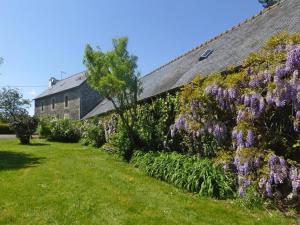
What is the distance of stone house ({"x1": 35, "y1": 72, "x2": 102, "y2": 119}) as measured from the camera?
38.0m

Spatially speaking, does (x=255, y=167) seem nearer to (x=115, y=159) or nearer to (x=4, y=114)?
(x=115, y=159)

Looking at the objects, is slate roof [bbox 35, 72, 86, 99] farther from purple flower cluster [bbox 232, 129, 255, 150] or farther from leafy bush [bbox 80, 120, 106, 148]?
purple flower cluster [bbox 232, 129, 255, 150]

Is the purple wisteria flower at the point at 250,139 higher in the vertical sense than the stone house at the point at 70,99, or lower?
lower

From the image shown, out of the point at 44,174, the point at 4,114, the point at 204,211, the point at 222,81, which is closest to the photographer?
the point at 204,211

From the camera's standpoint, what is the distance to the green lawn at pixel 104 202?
650 cm

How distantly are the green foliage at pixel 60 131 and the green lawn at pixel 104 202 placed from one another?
1619cm

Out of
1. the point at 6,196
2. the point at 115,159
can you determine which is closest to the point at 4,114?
the point at 115,159

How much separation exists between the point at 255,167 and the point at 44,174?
20.8 feet

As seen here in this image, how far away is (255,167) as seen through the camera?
24.4 ft

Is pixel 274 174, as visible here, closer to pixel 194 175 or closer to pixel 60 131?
pixel 194 175

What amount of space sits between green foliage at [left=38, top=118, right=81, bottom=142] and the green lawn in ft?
53.1

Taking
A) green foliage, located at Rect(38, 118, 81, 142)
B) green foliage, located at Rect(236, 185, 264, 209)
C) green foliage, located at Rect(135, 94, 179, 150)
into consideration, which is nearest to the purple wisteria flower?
green foliage, located at Rect(236, 185, 264, 209)

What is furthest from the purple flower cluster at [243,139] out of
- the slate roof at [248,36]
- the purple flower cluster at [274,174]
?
the slate roof at [248,36]

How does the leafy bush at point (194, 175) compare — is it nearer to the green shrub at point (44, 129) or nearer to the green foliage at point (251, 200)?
the green foliage at point (251, 200)
